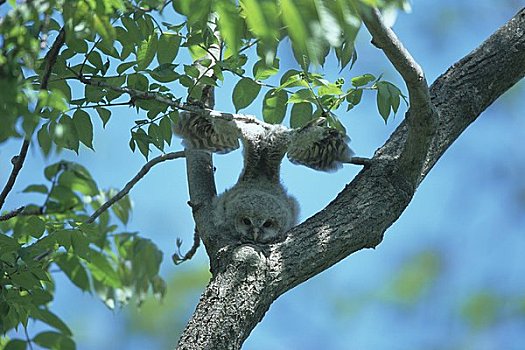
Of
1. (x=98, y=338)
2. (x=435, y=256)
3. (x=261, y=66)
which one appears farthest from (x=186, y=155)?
(x=98, y=338)

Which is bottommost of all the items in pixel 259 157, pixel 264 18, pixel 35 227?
pixel 264 18

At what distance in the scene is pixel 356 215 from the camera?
3.42 m

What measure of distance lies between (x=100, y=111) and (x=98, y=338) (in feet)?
12.6

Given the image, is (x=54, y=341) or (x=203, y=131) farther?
(x=203, y=131)

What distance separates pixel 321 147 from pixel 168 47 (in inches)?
44.8

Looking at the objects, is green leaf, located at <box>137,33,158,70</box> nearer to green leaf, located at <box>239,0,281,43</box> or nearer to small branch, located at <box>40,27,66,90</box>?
small branch, located at <box>40,27,66,90</box>

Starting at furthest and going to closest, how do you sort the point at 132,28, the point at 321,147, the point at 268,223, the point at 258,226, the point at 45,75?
the point at 268,223, the point at 258,226, the point at 321,147, the point at 132,28, the point at 45,75

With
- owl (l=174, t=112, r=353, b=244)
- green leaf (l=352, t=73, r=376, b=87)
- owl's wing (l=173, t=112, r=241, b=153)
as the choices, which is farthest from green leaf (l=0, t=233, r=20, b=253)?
green leaf (l=352, t=73, r=376, b=87)

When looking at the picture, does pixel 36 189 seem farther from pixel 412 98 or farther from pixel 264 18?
pixel 264 18

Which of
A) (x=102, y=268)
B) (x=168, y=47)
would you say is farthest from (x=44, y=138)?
(x=102, y=268)

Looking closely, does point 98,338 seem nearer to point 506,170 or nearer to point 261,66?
point 261,66

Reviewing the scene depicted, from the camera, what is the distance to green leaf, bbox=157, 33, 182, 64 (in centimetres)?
329

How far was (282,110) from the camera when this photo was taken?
3.57 meters

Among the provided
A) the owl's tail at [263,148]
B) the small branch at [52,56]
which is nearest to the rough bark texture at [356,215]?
the owl's tail at [263,148]
